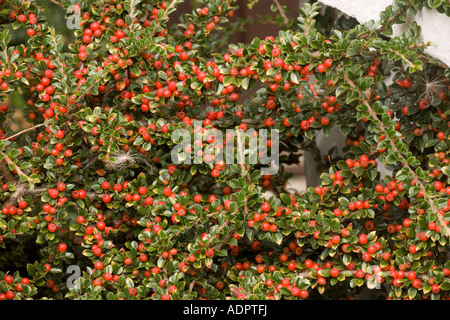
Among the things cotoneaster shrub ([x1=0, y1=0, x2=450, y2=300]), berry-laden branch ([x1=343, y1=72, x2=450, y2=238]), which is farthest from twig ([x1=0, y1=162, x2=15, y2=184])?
berry-laden branch ([x1=343, y1=72, x2=450, y2=238])

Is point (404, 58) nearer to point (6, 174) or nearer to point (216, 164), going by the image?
point (216, 164)

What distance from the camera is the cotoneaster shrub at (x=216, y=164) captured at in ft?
5.17

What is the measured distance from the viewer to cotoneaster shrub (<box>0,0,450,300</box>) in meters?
1.58

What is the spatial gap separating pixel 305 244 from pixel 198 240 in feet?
1.29

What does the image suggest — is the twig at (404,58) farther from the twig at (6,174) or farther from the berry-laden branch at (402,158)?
the twig at (6,174)

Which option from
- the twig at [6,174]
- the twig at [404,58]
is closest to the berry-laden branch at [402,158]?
the twig at [404,58]

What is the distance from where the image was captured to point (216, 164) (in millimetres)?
1669

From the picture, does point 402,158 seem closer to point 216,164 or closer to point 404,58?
point 404,58

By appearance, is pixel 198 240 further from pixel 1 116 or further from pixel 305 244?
Answer: pixel 1 116

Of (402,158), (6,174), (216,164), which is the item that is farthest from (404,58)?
(6,174)

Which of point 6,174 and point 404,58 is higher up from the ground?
point 404,58

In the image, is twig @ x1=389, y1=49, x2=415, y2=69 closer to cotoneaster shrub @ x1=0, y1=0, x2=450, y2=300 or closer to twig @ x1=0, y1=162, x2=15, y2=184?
cotoneaster shrub @ x1=0, y1=0, x2=450, y2=300

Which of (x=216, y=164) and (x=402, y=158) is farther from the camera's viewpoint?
(x=216, y=164)
